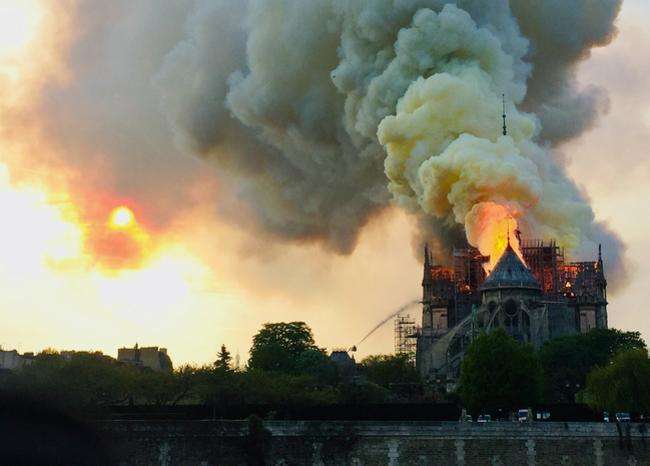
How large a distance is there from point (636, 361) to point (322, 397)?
58.0 feet

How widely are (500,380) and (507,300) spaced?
20.9 metres

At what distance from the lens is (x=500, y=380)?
8238 centimetres

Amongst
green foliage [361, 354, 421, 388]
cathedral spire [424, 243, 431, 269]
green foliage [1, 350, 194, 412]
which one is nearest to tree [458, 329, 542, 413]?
green foliage [1, 350, 194, 412]

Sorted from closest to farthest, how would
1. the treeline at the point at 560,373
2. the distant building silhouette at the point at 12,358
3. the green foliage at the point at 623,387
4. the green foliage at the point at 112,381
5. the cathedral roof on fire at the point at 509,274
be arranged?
the green foliage at the point at 623,387 → the treeline at the point at 560,373 → the green foliage at the point at 112,381 → the cathedral roof on fire at the point at 509,274 → the distant building silhouette at the point at 12,358

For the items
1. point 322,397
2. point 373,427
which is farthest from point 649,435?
point 322,397

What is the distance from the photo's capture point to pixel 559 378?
93750 mm

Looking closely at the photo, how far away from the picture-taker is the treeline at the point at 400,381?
3000 inches

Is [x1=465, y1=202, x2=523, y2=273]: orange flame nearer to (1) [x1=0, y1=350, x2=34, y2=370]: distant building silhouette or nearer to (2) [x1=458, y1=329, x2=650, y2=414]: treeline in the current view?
(2) [x1=458, y1=329, x2=650, y2=414]: treeline

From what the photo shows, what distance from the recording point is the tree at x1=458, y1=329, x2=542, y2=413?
81.9 meters

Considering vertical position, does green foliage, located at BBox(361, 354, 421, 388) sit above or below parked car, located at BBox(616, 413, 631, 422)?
above

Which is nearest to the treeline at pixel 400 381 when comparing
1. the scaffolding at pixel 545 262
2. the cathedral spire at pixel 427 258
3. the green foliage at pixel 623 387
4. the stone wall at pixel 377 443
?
the green foliage at pixel 623 387

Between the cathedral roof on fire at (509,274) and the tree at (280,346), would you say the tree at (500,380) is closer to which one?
the cathedral roof on fire at (509,274)

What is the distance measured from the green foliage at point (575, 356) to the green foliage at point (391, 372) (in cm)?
1075

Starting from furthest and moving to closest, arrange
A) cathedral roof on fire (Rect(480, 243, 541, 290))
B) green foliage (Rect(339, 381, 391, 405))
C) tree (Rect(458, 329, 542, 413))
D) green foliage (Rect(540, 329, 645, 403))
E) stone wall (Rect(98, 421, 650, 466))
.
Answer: cathedral roof on fire (Rect(480, 243, 541, 290)), green foliage (Rect(540, 329, 645, 403)), green foliage (Rect(339, 381, 391, 405)), tree (Rect(458, 329, 542, 413)), stone wall (Rect(98, 421, 650, 466))
